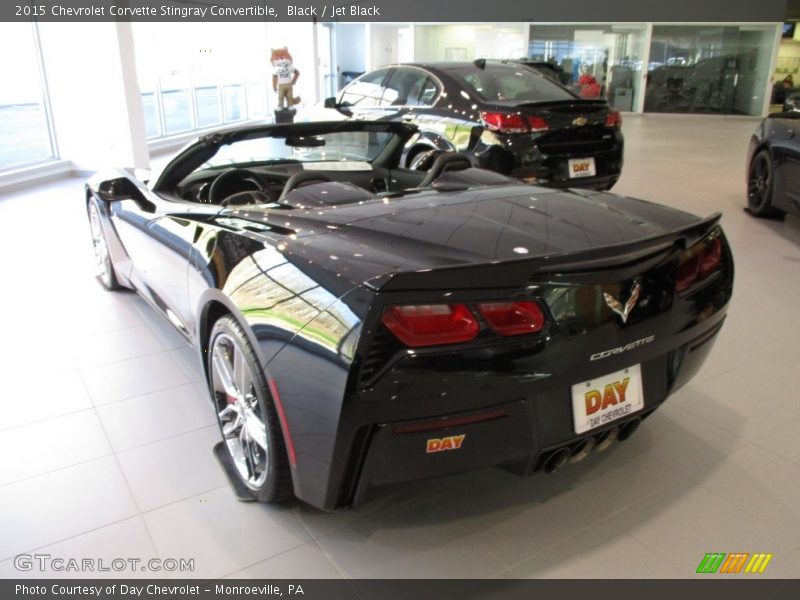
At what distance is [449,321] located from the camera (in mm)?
1420

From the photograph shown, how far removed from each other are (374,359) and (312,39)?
14.0 meters

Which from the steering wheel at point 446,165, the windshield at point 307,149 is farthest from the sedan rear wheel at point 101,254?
the steering wheel at point 446,165

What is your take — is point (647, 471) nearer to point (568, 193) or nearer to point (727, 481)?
point (727, 481)

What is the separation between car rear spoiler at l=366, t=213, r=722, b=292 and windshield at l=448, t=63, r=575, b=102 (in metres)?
3.67

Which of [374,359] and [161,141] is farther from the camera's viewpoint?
[161,141]

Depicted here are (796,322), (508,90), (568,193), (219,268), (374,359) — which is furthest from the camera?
(508,90)

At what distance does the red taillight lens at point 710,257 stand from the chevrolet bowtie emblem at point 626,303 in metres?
0.34

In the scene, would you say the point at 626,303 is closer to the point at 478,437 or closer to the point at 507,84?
the point at 478,437

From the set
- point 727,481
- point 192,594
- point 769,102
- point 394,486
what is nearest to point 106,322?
point 192,594

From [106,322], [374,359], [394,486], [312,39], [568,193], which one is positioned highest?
[312,39]

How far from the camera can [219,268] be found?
1.97 m

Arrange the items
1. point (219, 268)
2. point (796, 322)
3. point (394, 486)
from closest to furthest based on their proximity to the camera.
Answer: point (394, 486)
point (219, 268)
point (796, 322)

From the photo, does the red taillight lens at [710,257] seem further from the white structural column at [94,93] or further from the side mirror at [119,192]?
the white structural column at [94,93]

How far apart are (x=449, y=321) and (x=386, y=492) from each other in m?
0.46
